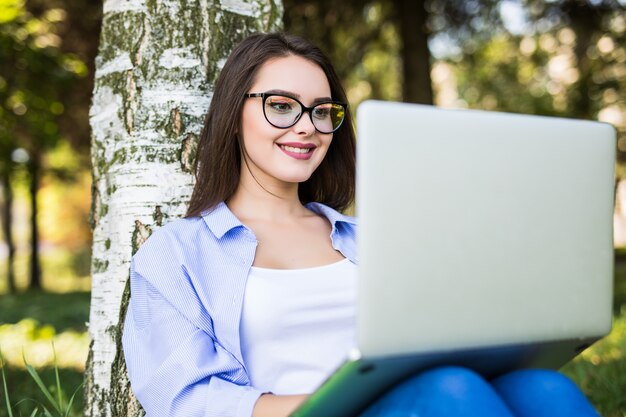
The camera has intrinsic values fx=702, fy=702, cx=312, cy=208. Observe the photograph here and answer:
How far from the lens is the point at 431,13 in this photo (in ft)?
24.0

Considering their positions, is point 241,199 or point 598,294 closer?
point 598,294

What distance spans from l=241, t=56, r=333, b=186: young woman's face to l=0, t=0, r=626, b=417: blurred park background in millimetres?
1602

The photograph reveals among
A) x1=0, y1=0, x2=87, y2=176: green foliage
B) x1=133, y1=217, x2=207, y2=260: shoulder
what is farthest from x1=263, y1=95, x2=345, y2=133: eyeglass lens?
x1=0, y1=0, x2=87, y2=176: green foliage

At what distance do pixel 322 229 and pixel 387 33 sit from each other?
689cm

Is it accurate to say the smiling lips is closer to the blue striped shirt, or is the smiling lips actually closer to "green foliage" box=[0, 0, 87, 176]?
Result: the blue striped shirt

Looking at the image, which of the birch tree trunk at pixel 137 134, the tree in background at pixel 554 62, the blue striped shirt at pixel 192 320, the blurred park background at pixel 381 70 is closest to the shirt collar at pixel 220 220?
the blue striped shirt at pixel 192 320

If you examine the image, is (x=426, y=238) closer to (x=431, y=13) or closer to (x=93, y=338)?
(x=93, y=338)

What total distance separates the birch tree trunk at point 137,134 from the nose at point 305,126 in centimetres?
44

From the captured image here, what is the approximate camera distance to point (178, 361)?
1491 mm

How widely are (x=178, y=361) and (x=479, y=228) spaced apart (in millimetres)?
704

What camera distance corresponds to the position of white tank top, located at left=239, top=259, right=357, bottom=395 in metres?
1.65

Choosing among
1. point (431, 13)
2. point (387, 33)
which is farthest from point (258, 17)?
point (387, 33)

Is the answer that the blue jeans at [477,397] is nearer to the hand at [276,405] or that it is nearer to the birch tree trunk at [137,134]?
→ the hand at [276,405]

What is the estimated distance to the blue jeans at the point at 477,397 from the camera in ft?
3.86
